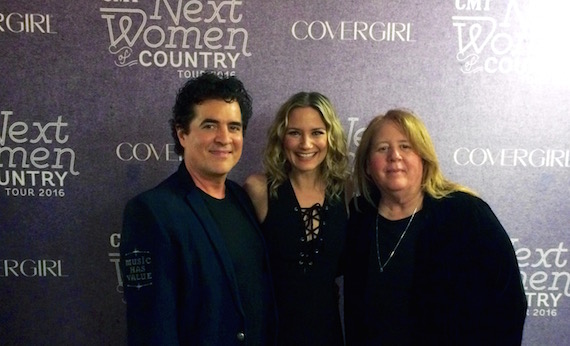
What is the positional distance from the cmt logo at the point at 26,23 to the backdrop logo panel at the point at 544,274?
95.7 inches

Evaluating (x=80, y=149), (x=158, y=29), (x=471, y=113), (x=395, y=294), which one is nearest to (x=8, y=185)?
(x=80, y=149)

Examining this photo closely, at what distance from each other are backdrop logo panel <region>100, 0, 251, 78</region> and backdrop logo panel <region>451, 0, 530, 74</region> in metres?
1.00

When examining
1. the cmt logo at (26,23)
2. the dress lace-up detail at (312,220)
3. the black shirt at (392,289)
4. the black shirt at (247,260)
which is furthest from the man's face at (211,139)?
the cmt logo at (26,23)

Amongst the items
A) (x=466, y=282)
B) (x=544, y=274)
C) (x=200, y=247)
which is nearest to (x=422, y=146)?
(x=466, y=282)

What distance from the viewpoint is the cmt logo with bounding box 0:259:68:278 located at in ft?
6.40

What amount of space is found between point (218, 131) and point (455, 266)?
3.00ft

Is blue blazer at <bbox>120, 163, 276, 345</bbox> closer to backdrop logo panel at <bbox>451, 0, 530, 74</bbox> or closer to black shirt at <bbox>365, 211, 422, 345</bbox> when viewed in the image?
black shirt at <bbox>365, 211, 422, 345</bbox>

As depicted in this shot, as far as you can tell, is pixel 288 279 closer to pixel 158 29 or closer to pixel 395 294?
pixel 395 294

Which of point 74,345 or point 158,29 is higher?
point 158,29

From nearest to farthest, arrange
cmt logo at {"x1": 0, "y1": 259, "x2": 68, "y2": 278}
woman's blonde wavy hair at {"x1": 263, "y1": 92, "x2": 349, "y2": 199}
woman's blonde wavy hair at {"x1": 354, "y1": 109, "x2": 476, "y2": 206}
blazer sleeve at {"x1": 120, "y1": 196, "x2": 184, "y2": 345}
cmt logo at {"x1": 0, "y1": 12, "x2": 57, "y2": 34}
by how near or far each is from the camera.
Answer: blazer sleeve at {"x1": 120, "y1": 196, "x2": 184, "y2": 345} < woman's blonde wavy hair at {"x1": 354, "y1": 109, "x2": 476, "y2": 206} < woman's blonde wavy hair at {"x1": 263, "y1": 92, "x2": 349, "y2": 199} < cmt logo at {"x1": 0, "y1": 12, "x2": 57, "y2": 34} < cmt logo at {"x1": 0, "y1": 259, "x2": 68, "y2": 278}

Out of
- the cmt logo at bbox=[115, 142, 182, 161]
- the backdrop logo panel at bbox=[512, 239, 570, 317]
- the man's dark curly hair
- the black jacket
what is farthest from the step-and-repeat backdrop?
the black jacket

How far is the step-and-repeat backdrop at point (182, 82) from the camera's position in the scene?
185cm

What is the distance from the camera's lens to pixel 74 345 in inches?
78.9

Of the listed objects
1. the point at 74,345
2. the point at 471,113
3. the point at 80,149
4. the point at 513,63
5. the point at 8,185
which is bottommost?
the point at 74,345
